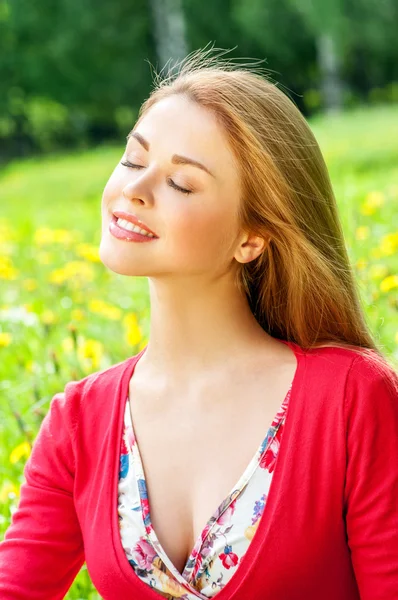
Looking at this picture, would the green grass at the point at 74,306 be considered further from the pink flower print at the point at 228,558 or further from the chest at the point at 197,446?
the pink flower print at the point at 228,558

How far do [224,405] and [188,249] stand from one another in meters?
0.26

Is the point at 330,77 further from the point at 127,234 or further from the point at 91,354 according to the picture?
the point at 127,234

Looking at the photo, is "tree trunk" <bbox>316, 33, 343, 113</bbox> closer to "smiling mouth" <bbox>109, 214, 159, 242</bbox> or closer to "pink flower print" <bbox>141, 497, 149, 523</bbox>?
"smiling mouth" <bbox>109, 214, 159, 242</bbox>

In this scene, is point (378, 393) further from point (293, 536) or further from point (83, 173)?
point (83, 173)

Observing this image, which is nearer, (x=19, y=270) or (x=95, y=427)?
(x=95, y=427)

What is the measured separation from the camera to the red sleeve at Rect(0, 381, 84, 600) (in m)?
1.59

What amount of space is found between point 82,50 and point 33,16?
157cm

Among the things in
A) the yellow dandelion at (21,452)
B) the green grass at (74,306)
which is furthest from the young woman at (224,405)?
the yellow dandelion at (21,452)

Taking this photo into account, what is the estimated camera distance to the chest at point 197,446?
4.84 feet

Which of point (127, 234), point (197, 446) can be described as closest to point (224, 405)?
point (197, 446)

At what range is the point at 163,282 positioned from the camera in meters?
1.53

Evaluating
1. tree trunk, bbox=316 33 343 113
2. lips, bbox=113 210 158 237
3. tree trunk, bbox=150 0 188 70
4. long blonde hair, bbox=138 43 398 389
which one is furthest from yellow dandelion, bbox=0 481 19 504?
tree trunk, bbox=316 33 343 113

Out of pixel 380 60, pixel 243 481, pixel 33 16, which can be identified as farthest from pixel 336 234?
pixel 380 60

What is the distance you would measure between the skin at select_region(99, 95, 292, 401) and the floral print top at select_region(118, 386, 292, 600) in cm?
17
